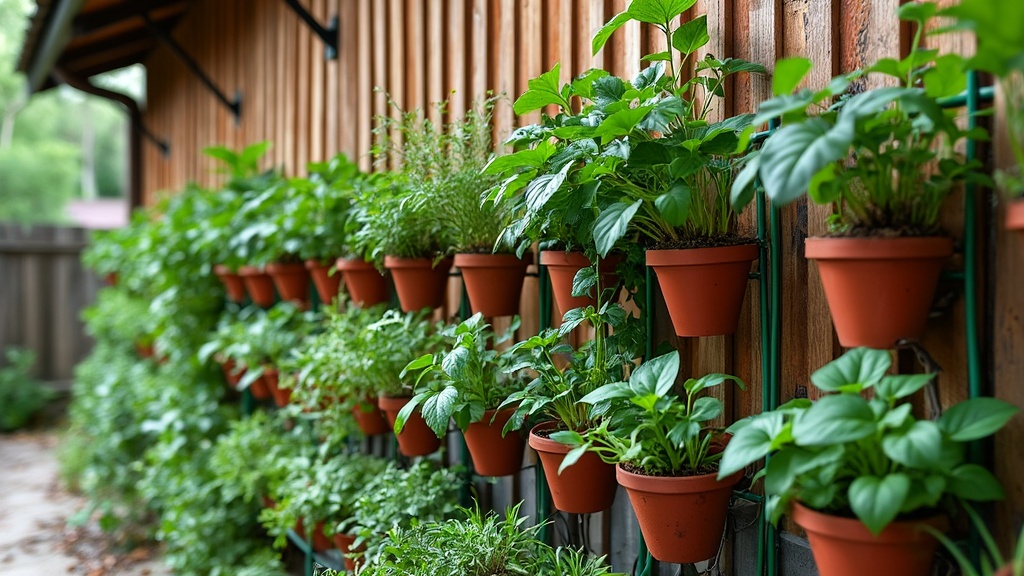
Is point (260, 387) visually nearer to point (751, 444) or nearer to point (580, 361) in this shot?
point (580, 361)

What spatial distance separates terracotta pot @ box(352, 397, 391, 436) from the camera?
2355mm

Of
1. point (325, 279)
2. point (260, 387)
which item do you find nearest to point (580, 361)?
point (325, 279)

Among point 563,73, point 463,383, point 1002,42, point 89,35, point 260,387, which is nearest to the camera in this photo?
point 1002,42

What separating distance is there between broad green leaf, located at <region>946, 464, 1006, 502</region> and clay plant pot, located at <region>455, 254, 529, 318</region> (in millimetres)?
1082

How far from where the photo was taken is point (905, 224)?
44.8 inches

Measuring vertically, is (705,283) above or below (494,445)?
above

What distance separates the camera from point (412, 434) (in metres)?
2.14

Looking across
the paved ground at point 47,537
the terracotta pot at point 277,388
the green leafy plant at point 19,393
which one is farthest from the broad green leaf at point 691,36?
the green leafy plant at point 19,393

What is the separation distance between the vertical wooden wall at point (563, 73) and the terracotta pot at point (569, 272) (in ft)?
0.71

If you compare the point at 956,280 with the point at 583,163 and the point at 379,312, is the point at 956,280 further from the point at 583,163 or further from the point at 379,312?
the point at 379,312

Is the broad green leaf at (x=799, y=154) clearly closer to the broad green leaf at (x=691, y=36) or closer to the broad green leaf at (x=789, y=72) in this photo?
the broad green leaf at (x=789, y=72)

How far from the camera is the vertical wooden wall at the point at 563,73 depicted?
1.18 metres

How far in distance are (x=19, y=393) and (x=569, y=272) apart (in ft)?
20.8

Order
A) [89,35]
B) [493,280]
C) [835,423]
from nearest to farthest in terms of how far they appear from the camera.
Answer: [835,423], [493,280], [89,35]
